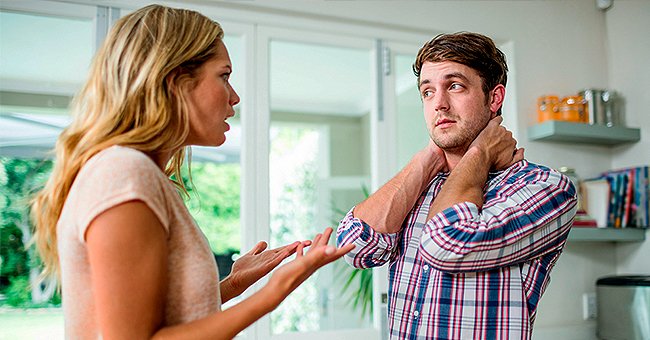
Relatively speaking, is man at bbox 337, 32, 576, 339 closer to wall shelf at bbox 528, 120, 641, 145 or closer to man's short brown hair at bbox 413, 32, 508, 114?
man's short brown hair at bbox 413, 32, 508, 114

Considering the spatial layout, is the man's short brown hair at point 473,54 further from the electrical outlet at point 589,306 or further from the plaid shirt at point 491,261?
the electrical outlet at point 589,306

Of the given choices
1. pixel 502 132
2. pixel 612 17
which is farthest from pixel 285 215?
pixel 502 132

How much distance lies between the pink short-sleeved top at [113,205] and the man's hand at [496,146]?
2.31 ft

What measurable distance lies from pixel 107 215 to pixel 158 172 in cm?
10

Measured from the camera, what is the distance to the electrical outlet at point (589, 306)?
2.66 m

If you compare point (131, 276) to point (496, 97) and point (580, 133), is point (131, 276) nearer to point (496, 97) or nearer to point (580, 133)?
point (496, 97)

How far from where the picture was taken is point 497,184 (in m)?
1.27

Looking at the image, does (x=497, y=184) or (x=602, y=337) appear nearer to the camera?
(x=497, y=184)

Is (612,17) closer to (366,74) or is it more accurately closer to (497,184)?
(366,74)

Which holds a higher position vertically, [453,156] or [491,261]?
[453,156]

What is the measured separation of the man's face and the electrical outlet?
5.56 ft

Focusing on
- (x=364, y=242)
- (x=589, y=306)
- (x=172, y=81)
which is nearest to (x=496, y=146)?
(x=364, y=242)

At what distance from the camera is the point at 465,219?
1101 mm

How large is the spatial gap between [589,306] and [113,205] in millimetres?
2492
